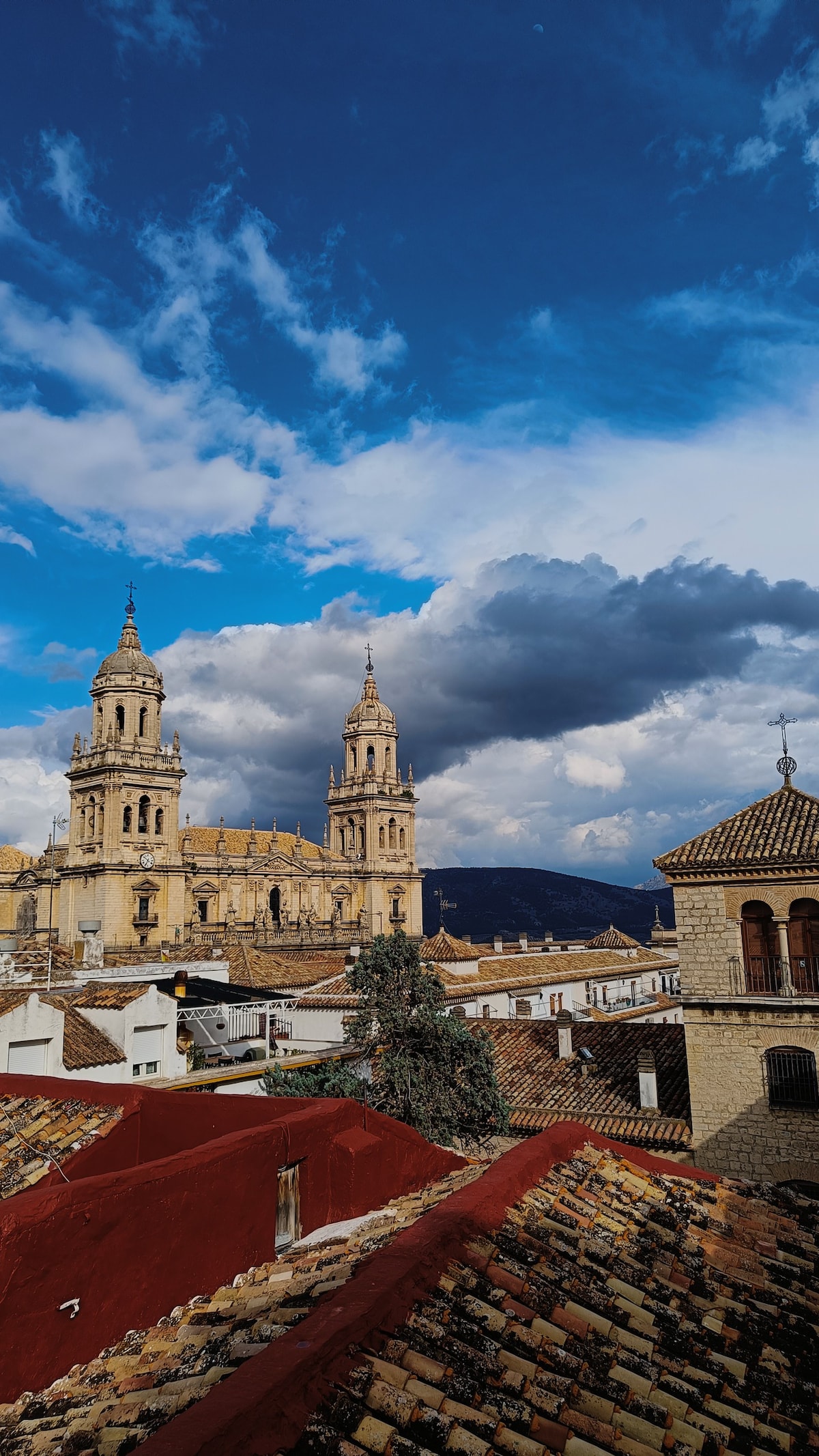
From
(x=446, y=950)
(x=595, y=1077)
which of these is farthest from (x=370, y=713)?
(x=595, y=1077)

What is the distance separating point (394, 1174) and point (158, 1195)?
282 centimetres

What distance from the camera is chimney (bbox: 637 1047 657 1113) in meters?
19.7

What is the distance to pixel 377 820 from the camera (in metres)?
76.5

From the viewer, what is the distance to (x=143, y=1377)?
4309 millimetres

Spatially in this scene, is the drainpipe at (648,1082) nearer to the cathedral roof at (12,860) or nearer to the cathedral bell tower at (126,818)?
the cathedral bell tower at (126,818)

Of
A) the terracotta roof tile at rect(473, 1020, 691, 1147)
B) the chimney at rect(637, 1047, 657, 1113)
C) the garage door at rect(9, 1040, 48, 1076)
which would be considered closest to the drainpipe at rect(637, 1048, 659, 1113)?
the chimney at rect(637, 1047, 657, 1113)

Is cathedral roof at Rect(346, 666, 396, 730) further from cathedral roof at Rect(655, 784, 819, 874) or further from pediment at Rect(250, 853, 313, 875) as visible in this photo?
cathedral roof at Rect(655, 784, 819, 874)

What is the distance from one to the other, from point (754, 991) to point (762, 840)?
2726mm

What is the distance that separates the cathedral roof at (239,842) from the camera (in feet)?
217

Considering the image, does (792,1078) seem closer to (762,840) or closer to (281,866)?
(762,840)

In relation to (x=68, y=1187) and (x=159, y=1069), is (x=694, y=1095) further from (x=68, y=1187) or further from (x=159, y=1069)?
(x=68, y=1187)

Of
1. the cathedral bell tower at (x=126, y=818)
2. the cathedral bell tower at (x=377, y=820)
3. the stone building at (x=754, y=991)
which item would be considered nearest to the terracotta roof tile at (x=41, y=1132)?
the stone building at (x=754, y=991)

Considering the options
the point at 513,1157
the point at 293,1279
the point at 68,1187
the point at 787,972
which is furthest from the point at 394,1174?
the point at 787,972

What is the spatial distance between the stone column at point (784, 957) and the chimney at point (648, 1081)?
3941 millimetres
